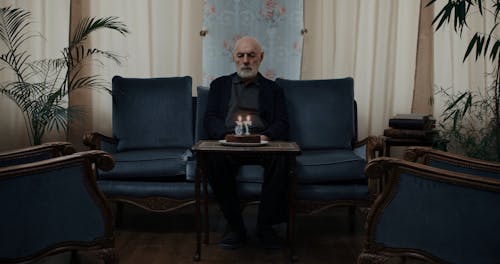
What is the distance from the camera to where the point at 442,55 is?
3594 mm

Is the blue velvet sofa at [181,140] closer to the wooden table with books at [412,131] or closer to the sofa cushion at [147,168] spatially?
the sofa cushion at [147,168]

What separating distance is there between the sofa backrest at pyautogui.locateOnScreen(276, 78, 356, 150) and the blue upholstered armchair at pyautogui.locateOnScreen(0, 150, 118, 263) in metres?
1.53

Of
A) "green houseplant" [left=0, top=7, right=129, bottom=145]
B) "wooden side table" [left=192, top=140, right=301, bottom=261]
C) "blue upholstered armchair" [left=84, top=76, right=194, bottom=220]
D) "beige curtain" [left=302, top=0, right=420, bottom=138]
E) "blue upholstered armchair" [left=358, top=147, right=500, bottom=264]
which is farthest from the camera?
"beige curtain" [left=302, top=0, right=420, bottom=138]

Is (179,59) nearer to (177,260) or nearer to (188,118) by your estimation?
(188,118)

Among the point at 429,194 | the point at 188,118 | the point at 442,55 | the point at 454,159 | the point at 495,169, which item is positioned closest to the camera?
the point at 429,194

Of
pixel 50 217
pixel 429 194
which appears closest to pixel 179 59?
pixel 50 217

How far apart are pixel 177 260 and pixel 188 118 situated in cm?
114

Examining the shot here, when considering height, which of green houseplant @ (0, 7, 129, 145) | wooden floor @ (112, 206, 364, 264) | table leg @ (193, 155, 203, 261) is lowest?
wooden floor @ (112, 206, 364, 264)

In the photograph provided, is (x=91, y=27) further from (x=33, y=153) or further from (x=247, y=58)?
(x=33, y=153)

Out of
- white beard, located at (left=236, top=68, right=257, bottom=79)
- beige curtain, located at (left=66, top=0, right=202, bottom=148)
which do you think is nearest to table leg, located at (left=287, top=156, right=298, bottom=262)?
white beard, located at (left=236, top=68, right=257, bottom=79)

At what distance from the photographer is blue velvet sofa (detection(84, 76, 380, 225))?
2697mm

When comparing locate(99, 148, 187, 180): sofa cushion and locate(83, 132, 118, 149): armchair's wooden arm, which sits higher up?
locate(83, 132, 118, 149): armchair's wooden arm

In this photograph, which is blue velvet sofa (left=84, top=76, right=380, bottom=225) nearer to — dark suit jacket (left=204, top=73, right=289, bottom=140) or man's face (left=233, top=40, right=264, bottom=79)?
dark suit jacket (left=204, top=73, right=289, bottom=140)

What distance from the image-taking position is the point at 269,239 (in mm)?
2643
